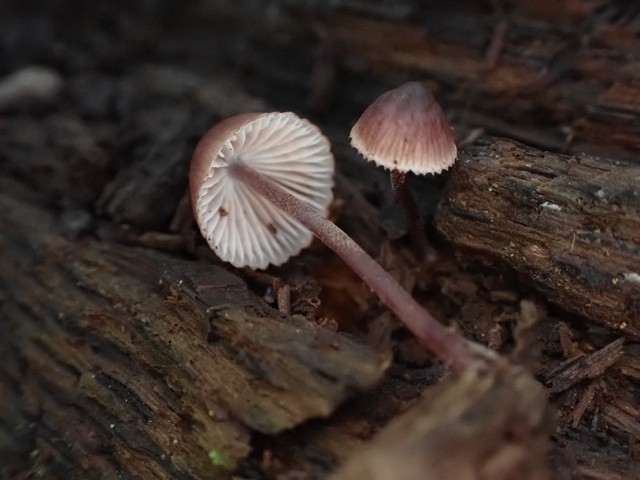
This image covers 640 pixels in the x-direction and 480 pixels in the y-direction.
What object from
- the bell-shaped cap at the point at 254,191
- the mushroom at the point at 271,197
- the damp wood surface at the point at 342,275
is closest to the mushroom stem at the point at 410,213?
the damp wood surface at the point at 342,275

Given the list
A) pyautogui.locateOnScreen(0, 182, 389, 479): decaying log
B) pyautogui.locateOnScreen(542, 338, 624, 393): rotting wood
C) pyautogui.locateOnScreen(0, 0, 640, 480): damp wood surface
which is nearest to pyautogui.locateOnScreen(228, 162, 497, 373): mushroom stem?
pyautogui.locateOnScreen(0, 0, 640, 480): damp wood surface

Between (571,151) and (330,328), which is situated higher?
(571,151)

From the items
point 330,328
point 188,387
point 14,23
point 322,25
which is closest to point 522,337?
point 330,328

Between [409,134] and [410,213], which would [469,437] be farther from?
[410,213]

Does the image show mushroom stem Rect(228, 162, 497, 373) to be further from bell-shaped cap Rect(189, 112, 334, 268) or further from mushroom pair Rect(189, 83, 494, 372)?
bell-shaped cap Rect(189, 112, 334, 268)

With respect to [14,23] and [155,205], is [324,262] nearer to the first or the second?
[155,205]

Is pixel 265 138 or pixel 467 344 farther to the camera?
pixel 265 138

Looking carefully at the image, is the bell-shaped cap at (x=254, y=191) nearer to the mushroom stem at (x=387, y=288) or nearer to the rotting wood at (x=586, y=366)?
the mushroom stem at (x=387, y=288)
